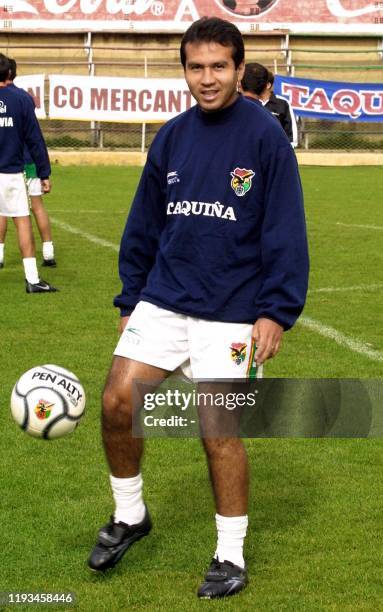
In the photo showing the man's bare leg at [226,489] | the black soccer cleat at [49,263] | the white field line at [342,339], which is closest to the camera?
the man's bare leg at [226,489]

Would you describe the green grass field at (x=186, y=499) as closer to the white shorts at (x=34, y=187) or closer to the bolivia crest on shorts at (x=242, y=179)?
the bolivia crest on shorts at (x=242, y=179)

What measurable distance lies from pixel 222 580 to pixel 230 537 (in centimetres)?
17

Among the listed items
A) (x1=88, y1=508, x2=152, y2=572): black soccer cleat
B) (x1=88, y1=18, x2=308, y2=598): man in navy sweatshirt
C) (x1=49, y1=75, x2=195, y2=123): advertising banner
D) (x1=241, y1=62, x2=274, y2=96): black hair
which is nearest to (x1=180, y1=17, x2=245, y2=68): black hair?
(x1=88, y1=18, x2=308, y2=598): man in navy sweatshirt

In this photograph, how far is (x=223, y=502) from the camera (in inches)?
177

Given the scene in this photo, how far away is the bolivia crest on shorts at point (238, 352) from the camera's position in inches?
175

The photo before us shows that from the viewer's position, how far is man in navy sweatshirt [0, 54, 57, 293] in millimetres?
10844

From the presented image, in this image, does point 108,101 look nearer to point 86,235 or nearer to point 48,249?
point 86,235

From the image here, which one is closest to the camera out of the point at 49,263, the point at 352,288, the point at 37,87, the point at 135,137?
the point at 352,288

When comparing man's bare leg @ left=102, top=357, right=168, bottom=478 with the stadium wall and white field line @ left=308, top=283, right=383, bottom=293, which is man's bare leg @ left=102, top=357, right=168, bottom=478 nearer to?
white field line @ left=308, top=283, right=383, bottom=293

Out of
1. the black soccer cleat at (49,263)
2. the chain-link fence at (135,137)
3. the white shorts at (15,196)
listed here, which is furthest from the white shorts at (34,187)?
the chain-link fence at (135,137)

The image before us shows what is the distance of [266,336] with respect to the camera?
438 centimetres

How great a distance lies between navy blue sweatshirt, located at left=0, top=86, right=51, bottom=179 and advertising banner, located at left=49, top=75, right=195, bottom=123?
16507mm

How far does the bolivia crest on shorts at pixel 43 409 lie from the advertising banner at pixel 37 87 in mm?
22798

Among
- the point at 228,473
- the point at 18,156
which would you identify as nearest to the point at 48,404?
the point at 228,473
